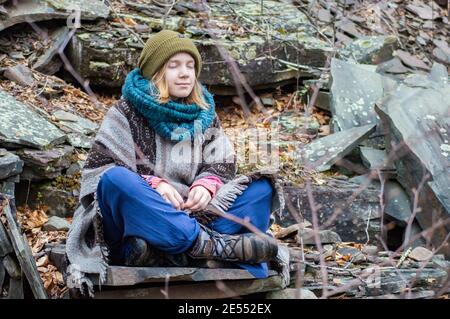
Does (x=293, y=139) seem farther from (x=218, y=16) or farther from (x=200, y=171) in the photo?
(x=200, y=171)

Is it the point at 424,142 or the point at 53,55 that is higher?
the point at 53,55

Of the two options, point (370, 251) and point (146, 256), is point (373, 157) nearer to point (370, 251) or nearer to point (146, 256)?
point (370, 251)

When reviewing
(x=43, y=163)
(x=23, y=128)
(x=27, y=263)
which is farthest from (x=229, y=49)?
(x=27, y=263)

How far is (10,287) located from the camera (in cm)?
480

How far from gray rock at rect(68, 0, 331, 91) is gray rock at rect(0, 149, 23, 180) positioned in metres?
2.17

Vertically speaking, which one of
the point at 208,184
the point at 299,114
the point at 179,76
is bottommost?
the point at 299,114

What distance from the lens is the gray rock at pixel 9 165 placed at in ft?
18.1

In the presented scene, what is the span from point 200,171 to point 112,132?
0.58 meters

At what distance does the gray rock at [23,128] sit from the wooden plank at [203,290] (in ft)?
6.36

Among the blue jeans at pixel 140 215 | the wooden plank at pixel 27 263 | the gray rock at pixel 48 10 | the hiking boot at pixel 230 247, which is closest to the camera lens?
the blue jeans at pixel 140 215

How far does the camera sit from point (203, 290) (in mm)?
4531

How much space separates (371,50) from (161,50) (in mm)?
4873

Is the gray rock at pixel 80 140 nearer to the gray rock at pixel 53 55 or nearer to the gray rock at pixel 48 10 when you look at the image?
the gray rock at pixel 53 55

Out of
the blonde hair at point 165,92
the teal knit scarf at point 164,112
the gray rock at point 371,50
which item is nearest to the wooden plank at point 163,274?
the teal knit scarf at point 164,112
